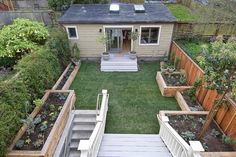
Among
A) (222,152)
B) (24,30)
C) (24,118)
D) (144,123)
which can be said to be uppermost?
(24,30)

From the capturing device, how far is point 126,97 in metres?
8.95

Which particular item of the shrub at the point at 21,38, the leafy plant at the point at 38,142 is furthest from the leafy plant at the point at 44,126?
the shrub at the point at 21,38

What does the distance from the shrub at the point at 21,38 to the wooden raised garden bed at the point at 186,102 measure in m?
7.71

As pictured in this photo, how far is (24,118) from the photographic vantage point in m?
6.10

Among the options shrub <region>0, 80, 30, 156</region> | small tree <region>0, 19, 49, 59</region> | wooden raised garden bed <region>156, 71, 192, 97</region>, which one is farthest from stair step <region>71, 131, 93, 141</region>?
small tree <region>0, 19, 49, 59</region>

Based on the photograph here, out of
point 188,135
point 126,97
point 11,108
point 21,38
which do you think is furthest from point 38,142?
point 21,38

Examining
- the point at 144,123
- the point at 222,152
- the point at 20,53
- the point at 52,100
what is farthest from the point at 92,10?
the point at 222,152

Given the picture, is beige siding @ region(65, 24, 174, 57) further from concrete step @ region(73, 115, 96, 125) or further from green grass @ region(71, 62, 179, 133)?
concrete step @ region(73, 115, 96, 125)

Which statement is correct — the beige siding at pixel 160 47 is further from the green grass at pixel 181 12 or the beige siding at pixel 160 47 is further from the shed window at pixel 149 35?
the green grass at pixel 181 12

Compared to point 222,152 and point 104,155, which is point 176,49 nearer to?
point 222,152

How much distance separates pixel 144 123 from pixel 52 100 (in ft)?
13.9

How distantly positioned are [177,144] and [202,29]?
9.42 m

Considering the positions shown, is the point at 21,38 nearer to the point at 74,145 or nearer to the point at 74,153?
the point at 74,145

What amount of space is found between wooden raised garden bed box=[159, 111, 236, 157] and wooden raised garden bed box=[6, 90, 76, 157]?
410cm
